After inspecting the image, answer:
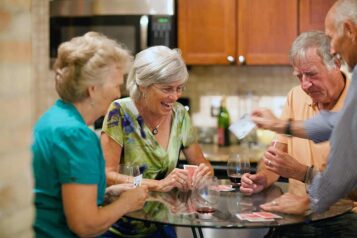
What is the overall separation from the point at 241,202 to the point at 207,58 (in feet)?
6.50

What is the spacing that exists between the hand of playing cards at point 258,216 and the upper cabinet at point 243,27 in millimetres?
2113

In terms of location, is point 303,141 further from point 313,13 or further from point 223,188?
point 313,13

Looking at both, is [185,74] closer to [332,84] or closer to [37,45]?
[332,84]

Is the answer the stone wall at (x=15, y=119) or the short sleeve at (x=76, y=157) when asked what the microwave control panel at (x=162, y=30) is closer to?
the short sleeve at (x=76, y=157)

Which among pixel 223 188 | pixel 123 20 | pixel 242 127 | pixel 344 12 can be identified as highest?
pixel 123 20

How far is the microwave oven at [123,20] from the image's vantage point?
155 inches

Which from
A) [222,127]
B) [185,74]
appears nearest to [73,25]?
[222,127]

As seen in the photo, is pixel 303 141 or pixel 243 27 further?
pixel 243 27

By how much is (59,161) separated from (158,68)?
3.21ft

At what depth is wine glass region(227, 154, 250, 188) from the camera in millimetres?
2404

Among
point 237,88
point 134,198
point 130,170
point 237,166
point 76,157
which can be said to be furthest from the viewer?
point 237,88

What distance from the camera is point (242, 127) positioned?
218 cm

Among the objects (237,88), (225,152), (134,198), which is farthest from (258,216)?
(237,88)

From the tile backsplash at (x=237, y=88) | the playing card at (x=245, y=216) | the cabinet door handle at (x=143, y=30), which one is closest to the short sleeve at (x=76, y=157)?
the playing card at (x=245, y=216)
